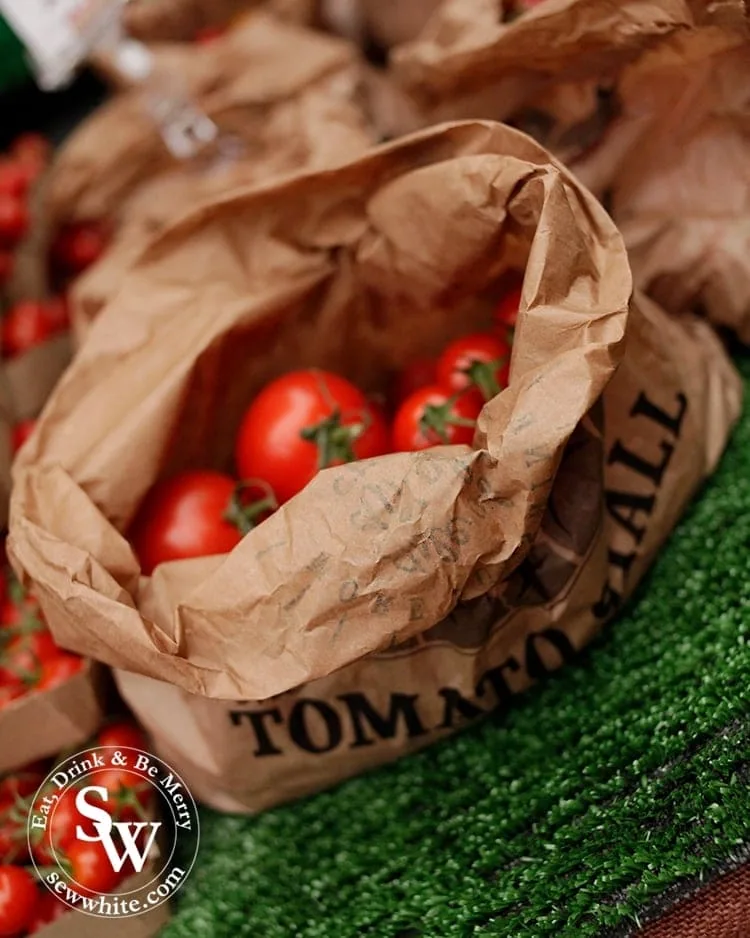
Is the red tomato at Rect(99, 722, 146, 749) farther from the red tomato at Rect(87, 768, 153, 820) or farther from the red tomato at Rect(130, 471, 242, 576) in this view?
the red tomato at Rect(130, 471, 242, 576)

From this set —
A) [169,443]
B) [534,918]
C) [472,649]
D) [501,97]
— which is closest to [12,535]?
[169,443]

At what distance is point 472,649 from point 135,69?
30.6 inches

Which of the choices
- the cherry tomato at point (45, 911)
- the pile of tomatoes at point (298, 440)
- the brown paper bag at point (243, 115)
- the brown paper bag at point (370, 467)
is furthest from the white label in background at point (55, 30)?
the cherry tomato at point (45, 911)

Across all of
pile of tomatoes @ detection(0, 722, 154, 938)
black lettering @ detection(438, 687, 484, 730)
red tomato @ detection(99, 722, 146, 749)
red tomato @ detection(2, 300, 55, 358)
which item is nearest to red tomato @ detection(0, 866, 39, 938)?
pile of tomatoes @ detection(0, 722, 154, 938)

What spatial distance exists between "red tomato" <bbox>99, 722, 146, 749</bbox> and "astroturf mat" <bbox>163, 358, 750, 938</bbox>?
0.08 metres

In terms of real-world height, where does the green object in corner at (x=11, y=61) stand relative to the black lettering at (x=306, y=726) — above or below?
above

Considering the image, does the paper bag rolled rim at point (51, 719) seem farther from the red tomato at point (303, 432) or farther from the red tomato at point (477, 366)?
the red tomato at point (477, 366)

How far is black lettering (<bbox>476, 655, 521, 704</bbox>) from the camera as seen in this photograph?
66cm

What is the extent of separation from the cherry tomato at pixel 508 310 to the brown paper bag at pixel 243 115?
9.8 inches

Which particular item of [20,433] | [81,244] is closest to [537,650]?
[20,433]

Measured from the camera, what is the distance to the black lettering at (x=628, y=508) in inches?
26.7

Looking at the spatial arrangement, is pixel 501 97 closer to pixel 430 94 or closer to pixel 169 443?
pixel 430 94

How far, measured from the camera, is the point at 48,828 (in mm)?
692

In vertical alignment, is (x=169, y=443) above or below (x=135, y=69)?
below
